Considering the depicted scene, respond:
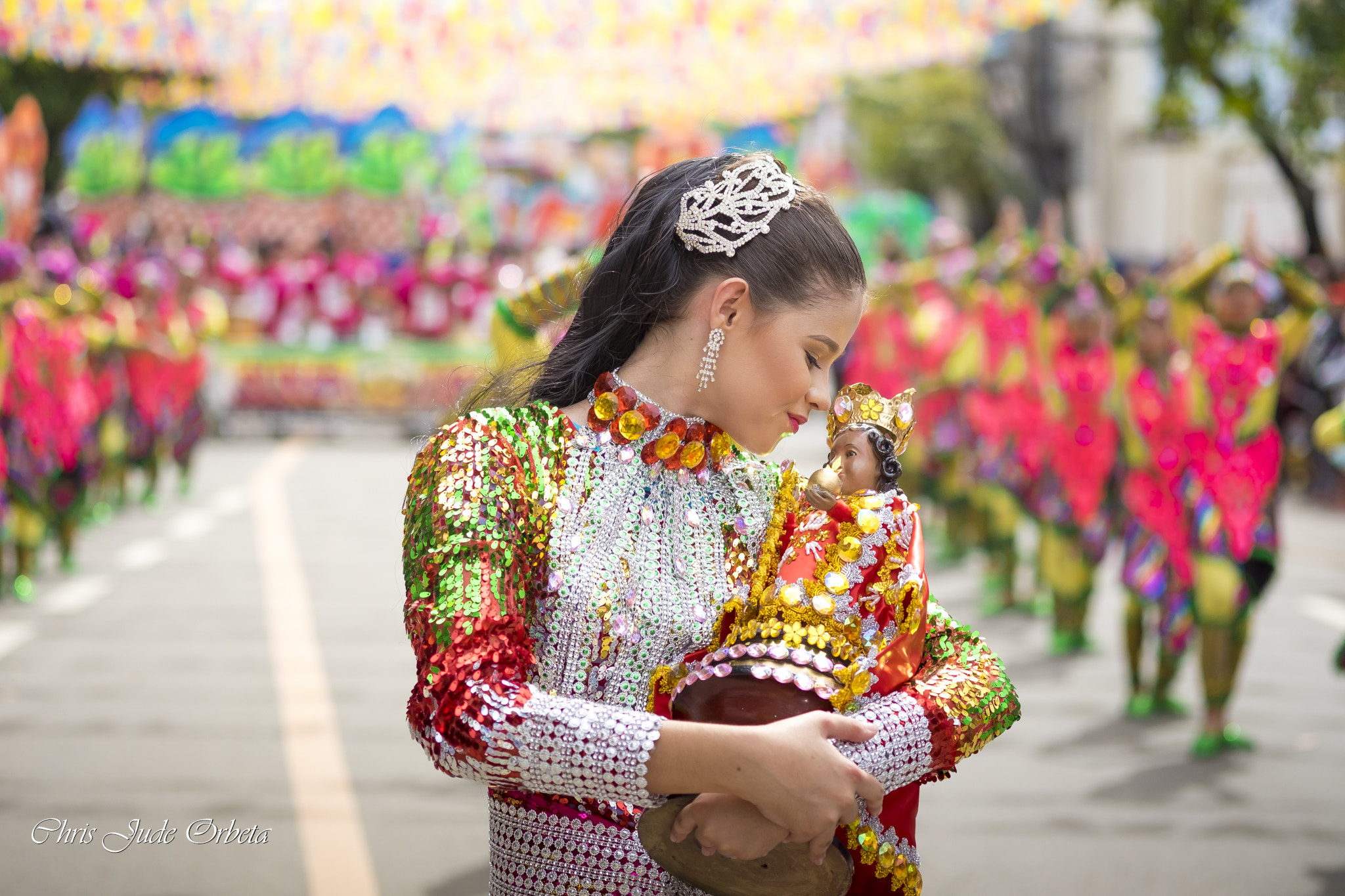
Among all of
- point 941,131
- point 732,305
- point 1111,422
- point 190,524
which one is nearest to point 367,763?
point 732,305

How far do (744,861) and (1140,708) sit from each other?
5297mm

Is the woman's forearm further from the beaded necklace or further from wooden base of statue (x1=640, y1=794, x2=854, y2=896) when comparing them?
the beaded necklace

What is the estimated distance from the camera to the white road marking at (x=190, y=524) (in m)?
11.2

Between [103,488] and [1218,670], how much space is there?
9300 millimetres

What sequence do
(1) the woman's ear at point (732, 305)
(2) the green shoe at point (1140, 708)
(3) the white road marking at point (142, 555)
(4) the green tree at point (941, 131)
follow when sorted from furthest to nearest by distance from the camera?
(4) the green tree at point (941, 131)
(3) the white road marking at point (142, 555)
(2) the green shoe at point (1140, 708)
(1) the woman's ear at point (732, 305)

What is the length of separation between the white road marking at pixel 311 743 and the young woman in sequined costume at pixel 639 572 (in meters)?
2.60

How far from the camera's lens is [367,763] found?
5.44 metres

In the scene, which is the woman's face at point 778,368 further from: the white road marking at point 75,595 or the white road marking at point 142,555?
the white road marking at point 142,555

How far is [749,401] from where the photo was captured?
1891 mm

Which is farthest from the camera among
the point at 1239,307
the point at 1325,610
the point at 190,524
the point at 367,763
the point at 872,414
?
the point at 190,524

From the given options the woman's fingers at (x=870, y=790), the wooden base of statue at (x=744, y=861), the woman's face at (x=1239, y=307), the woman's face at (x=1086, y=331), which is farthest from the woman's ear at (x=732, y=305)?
the woman's face at (x=1086, y=331)

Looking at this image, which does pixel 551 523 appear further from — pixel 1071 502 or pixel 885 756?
pixel 1071 502

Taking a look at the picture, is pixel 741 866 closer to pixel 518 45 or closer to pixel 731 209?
pixel 731 209

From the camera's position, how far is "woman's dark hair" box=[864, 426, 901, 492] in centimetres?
197
